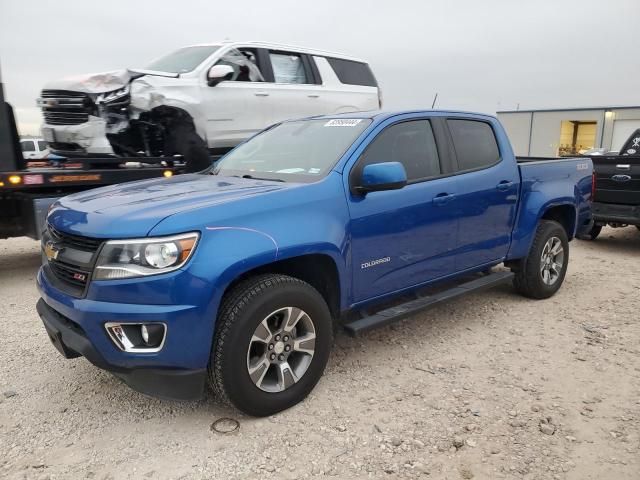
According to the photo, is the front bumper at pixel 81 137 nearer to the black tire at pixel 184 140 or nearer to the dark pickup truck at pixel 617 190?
the black tire at pixel 184 140

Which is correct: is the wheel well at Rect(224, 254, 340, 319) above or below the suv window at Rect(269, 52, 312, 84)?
below

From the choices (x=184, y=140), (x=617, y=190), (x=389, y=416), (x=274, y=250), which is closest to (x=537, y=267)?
(x=389, y=416)

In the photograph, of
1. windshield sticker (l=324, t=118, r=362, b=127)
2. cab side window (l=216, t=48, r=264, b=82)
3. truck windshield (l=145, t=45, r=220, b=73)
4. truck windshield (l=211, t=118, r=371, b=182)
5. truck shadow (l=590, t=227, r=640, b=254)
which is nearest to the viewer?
truck windshield (l=211, t=118, r=371, b=182)

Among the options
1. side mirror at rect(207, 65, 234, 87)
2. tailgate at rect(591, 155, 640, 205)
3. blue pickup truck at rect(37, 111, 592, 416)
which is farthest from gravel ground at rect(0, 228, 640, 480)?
side mirror at rect(207, 65, 234, 87)

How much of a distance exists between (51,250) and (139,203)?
1.97 feet

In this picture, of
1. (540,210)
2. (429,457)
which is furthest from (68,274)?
(540,210)

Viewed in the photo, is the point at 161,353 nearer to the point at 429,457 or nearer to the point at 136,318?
the point at 136,318

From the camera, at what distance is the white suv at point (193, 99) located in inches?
247

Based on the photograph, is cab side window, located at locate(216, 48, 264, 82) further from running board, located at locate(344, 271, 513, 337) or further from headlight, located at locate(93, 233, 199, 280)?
headlight, located at locate(93, 233, 199, 280)

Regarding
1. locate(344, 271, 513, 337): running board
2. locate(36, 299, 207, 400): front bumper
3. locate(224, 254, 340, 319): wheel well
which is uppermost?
locate(224, 254, 340, 319): wheel well

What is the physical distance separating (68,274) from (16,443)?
934 mm

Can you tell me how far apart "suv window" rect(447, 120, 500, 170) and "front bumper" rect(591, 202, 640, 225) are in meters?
3.88

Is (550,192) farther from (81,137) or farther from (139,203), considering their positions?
(81,137)

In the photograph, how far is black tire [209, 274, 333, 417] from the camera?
108 inches
